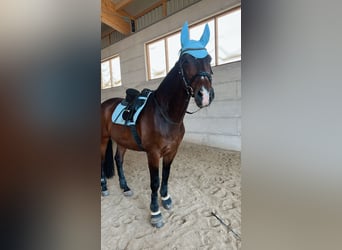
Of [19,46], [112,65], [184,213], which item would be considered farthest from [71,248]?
[112,65]

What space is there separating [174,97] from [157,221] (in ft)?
2.31

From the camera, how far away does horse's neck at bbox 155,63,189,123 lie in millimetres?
1031

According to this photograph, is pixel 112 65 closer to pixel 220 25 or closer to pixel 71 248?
pixel 220 25

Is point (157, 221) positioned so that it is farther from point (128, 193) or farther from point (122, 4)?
point (122, 4)

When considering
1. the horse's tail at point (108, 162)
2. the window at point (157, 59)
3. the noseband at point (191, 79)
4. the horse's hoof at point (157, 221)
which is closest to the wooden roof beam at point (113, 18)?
the window at point (157, 59)

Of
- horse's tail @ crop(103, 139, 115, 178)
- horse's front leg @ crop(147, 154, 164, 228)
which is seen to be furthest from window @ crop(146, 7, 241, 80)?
horse's tail @ crop(103, 139, 115, 178)

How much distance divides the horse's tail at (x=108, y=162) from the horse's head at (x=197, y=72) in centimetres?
88

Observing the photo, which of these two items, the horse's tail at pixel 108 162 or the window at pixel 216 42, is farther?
the window at pixel 216 42

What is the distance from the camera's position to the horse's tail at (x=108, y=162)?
1.56 metres

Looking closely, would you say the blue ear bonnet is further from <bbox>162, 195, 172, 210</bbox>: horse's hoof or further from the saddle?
<bbox>162, 195, 172, 210</bbox>: horse's hoof

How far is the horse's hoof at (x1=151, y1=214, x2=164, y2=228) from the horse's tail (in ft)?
2.24

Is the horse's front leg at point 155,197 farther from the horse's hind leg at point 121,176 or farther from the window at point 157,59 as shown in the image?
the window at point 157,59

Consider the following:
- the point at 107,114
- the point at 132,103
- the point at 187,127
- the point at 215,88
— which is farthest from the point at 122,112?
the point at 187,127

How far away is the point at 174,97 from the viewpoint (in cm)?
105
